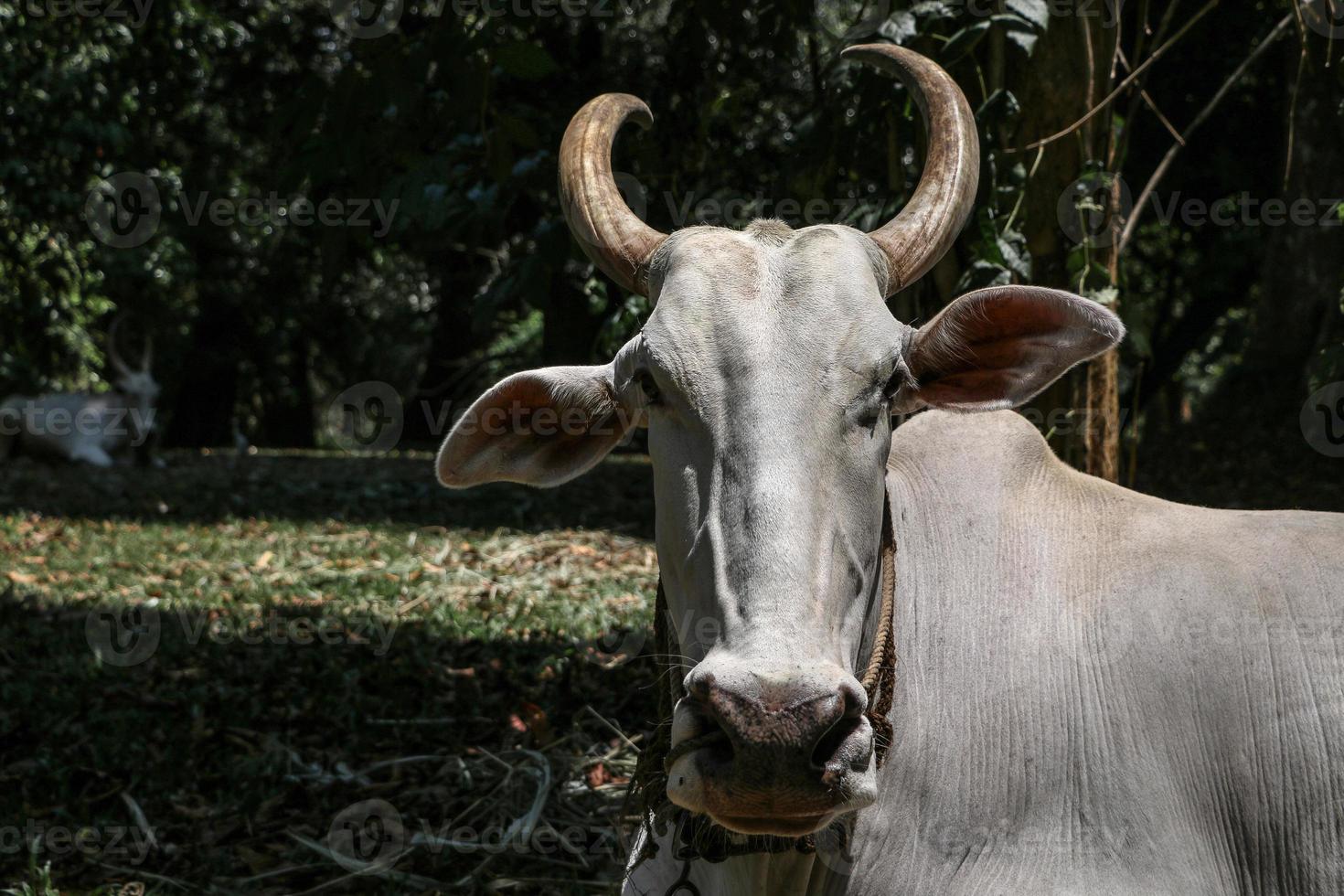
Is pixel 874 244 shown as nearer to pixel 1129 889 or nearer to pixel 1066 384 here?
pixel 1129 889

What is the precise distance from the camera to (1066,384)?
14.0 feet

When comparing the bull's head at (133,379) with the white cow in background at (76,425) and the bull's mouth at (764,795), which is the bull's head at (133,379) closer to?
the white cow in background at (76,425)

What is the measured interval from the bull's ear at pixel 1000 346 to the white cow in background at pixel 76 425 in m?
14.5

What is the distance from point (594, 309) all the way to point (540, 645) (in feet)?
5.41

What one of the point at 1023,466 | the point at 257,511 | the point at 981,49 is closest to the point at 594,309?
the point at 981,49

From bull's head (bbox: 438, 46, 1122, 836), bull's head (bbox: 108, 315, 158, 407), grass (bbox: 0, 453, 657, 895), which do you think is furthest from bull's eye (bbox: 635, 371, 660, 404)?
bull's head (bbox: 108, 315, 158, 407)

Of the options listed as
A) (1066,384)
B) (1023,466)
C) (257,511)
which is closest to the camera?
(1023,466)

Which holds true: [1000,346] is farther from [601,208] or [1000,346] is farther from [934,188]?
[601,208]

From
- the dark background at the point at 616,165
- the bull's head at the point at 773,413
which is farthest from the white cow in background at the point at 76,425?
the bull's head at the point at 773,413

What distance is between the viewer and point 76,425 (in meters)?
16.0

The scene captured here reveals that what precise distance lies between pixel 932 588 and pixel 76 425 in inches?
611

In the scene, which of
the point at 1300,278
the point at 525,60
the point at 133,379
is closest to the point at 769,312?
the point at 525,60

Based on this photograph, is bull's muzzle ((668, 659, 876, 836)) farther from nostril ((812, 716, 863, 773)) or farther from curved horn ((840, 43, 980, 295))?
curved horn ((840, 43, 980, 295))

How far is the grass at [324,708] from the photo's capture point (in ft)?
13.5
